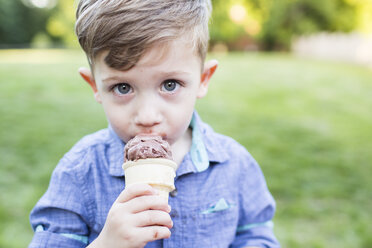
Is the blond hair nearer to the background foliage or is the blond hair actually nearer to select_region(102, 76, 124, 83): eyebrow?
select_region(102, 76, 124, 83): eyebrow

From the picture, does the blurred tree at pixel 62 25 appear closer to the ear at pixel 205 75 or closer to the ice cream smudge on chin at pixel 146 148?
the ear at pixel 205 75

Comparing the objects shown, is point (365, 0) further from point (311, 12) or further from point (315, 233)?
point (315, 233)

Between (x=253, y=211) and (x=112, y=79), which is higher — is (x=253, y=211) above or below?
below

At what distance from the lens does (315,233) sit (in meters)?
3.54

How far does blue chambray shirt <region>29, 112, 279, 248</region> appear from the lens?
166 centimetres

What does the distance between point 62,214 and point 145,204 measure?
0.51 m

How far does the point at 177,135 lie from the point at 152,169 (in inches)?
12.0

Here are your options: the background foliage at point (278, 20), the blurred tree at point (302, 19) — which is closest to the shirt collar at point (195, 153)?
the background foliage at point (278, 20)

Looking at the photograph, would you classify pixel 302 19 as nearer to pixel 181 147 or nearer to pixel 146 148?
pixel 181 147

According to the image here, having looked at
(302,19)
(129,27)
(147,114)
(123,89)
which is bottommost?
(147,114)

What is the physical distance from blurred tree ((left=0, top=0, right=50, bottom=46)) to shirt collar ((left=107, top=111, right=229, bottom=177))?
152 ft

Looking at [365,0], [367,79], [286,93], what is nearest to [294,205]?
[286,93]

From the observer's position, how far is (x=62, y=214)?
5.45ft

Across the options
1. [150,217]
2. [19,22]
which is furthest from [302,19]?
[150,217]
